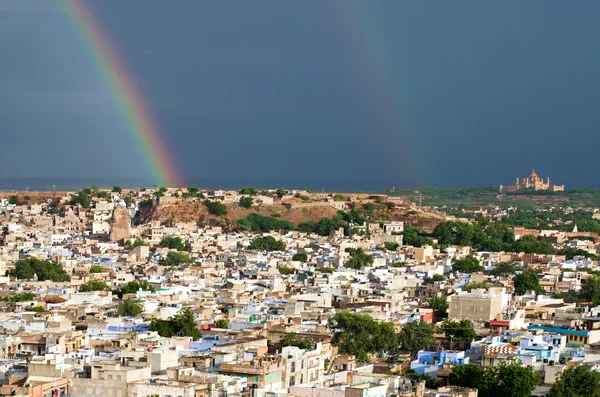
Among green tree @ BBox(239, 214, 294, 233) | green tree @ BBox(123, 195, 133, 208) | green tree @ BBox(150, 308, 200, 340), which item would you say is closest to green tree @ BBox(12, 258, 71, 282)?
green tree @ BBox(150, 308, 200, 340)

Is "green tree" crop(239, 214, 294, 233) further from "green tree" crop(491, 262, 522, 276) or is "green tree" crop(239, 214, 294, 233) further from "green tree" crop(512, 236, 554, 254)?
"green tree" crop(491, 262, 522, 276)

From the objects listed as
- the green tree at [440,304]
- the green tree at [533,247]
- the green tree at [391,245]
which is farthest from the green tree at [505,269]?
the green tree at [391,245]

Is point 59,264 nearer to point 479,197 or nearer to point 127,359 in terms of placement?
point 127,359

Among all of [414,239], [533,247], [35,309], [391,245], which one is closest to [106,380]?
[35,309]

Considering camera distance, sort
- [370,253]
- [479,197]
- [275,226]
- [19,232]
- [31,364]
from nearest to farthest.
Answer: [31,364]
[370,253]
[19,232]
[275,226]
[479,197]

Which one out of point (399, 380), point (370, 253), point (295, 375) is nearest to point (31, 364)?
point (295, 375)

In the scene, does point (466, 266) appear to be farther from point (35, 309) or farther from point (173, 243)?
point (35, 309)
